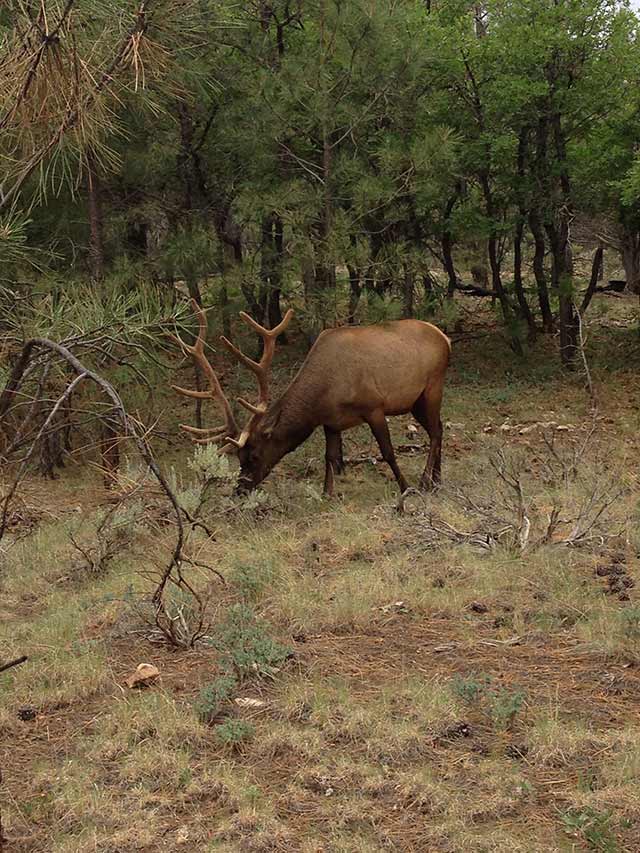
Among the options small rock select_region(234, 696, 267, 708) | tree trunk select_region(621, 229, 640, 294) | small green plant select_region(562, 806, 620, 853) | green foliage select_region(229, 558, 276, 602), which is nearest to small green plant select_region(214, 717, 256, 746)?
small rock select_region(234, 696, 267, 708)

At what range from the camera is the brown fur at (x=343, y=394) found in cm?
1003

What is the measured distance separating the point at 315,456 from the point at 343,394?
9.73 feet

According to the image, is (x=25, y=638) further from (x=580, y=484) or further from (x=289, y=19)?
(x=289, y=19)

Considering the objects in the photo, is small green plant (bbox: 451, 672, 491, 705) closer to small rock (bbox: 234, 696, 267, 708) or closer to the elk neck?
small rock (bbox: 234, 696, 267, 708)

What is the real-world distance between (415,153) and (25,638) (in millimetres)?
8021

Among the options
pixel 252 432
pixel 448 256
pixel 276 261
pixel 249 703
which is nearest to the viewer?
pixel 249 703

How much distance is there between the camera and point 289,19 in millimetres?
12656

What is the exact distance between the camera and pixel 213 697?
471 cm

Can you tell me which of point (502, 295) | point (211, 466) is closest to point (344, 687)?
point (211, 466)

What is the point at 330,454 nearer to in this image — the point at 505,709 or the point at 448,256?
the point at 505,709

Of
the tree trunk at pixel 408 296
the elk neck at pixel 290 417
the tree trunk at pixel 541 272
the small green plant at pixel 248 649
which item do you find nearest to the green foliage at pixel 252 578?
the small green plant at pixel 248 649

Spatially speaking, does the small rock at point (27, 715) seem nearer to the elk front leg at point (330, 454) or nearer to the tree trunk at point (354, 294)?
the elk front leg at point (330, 454)

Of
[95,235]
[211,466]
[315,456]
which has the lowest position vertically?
[315,456]

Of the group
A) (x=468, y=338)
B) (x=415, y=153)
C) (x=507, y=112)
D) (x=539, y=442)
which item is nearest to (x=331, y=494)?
(x=539, y=442)
